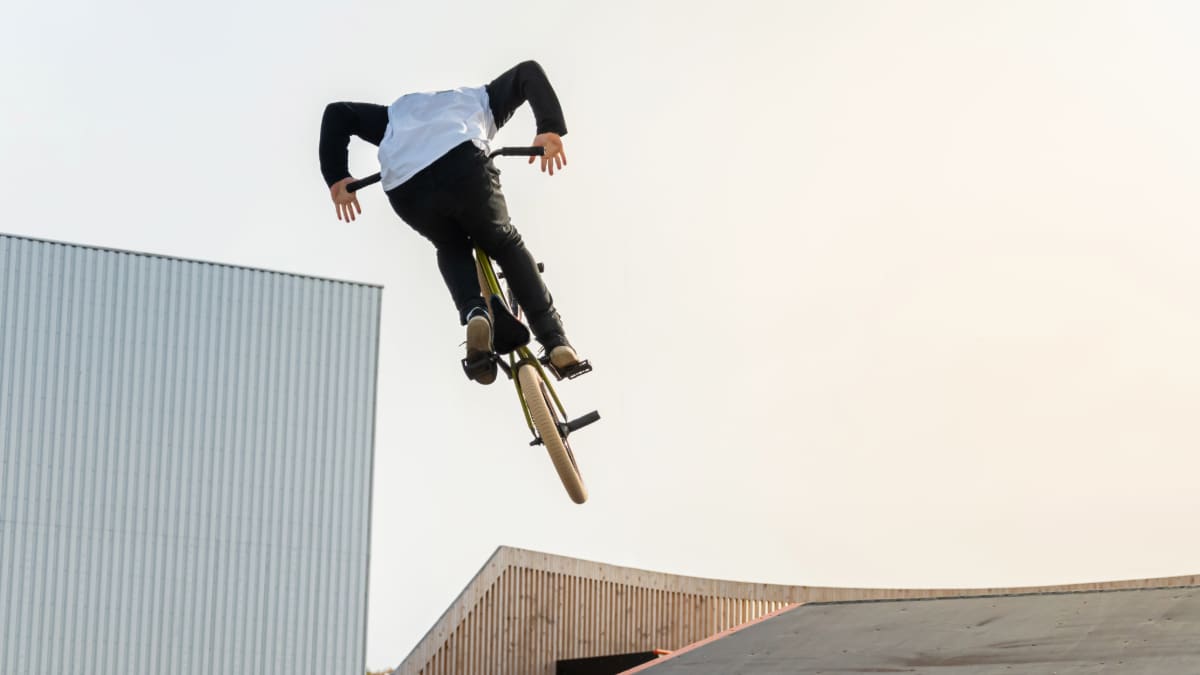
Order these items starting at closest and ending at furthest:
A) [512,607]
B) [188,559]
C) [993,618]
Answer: [993,618], [512,607], [188,559]

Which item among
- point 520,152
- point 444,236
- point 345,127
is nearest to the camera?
point 520,152

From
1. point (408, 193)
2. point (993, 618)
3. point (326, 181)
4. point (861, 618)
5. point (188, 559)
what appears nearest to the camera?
point (408, 193)

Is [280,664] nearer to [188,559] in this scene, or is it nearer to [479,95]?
[188,559]

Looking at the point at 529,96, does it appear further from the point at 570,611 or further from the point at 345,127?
the point at 570,611

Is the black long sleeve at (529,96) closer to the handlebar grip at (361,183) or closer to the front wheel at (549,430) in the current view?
the handlebar grip at (361,183)

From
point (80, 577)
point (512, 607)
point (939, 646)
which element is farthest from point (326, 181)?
point (80, 577)

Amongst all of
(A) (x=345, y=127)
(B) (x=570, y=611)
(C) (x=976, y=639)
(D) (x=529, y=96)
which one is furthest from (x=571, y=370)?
(B) (x=570, y=611)

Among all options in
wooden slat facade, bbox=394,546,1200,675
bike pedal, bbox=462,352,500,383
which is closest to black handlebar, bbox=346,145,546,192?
bike pedal, bbox=462,352,500,383

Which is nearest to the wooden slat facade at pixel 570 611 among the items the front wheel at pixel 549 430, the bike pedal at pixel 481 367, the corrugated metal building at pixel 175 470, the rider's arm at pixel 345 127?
the corrugated metal building at pixel 175 470

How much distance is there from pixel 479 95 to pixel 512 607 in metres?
13.3

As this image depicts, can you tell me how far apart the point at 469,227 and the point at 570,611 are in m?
13.6

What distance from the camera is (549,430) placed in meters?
6.36

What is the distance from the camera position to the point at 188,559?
20250 mm

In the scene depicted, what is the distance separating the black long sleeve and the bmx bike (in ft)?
1.85
